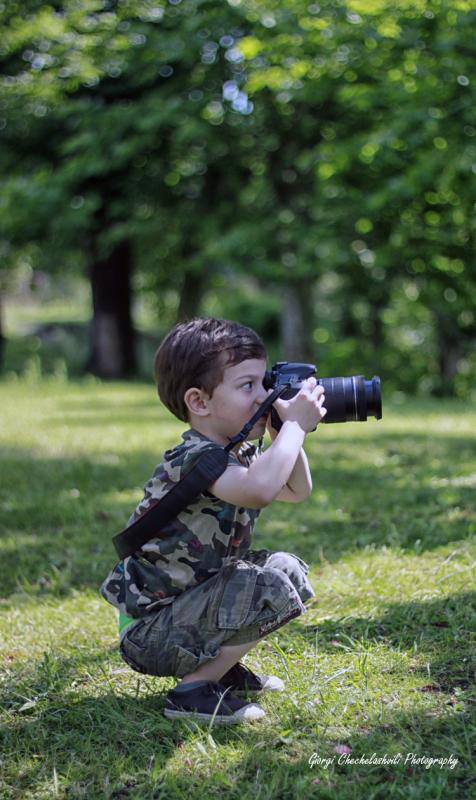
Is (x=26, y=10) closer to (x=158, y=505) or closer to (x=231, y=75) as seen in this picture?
(x=231, y=75)

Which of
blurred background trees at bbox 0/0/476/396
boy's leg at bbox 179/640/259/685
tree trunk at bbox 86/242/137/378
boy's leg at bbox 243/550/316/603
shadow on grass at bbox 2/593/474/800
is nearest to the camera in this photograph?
shadow on grass at bbox 2/593/474/800

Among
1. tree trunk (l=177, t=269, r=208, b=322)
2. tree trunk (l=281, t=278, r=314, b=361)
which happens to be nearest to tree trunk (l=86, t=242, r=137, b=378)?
tree trunk (l=177, t=269, r=208, b=322)

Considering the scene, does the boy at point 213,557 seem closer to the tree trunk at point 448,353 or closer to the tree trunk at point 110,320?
the tree trunk at point 110,320

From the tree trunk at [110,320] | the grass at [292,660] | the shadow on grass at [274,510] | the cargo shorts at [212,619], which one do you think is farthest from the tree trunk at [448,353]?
the cargo shorts at [212,619]

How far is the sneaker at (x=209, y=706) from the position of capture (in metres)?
2.57

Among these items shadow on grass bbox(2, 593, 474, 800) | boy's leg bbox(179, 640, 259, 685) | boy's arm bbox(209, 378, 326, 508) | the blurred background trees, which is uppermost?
the blurred background trees

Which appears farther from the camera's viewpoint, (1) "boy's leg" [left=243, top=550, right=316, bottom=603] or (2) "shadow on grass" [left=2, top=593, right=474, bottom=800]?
(1) "boy's leg" [left=243, top=550, right=316, bottom=603]

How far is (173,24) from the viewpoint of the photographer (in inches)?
515

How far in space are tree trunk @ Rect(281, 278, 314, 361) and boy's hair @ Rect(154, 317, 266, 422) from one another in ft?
37.6

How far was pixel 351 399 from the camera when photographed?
273cm

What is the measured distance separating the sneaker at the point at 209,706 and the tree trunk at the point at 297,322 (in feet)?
38.2

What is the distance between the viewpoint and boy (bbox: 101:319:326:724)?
2.59 metres

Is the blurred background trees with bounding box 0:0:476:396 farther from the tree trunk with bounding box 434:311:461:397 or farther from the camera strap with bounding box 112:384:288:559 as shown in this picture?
the camera strap with bounding box 112:384:288:559

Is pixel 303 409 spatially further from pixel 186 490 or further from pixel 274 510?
pixel 274 510
